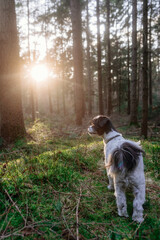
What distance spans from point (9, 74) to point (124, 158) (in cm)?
646

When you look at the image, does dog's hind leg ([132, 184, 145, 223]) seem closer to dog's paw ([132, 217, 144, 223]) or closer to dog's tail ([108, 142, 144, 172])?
dog's paw ([132, 217, 144, 223])

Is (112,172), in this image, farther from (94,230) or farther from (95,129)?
(95,129)

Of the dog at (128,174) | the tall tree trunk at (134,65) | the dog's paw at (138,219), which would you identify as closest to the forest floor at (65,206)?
the dog's paw at (138,219)

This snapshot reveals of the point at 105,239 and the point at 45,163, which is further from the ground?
the point at 45,163

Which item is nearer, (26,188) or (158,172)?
(26,188)

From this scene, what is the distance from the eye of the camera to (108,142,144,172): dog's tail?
7.98ft

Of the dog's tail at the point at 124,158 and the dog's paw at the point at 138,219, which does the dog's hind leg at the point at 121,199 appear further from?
the dog's tail at the point at 124,158

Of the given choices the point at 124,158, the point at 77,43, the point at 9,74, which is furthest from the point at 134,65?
the point at 124,158

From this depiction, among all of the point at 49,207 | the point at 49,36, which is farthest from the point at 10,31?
the point at 49,36

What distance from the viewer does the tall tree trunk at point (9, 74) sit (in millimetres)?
6758

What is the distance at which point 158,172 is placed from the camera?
13.1 feet

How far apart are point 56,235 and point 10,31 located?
25.4 ft

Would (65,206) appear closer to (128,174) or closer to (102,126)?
(128,174)

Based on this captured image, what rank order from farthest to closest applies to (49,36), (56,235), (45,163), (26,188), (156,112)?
(49,36)
(156,112)
(45,163)
(26,188)
(56,235)
